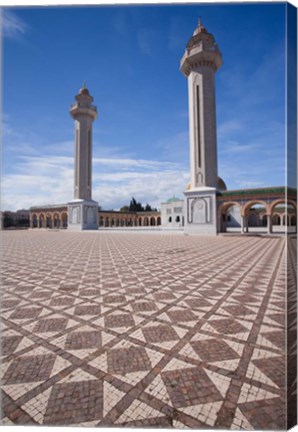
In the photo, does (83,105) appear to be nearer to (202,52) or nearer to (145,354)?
(202,52)

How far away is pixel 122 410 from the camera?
169 cm

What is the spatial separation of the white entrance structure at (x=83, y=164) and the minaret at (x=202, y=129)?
1459 cm

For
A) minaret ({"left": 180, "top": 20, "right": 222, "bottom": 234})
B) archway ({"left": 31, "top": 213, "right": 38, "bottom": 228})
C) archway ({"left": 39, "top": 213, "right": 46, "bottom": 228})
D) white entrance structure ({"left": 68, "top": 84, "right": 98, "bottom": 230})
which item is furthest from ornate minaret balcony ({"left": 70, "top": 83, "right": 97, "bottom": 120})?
archway ({"left": 31, "top": 213, "right": 38, "bottom": 228})

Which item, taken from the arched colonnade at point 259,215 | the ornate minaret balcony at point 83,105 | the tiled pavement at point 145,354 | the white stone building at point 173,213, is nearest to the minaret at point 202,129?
the arched colonnade at point 259,215

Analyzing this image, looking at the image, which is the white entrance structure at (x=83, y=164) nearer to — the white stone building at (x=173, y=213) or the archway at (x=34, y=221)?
→ the white stone building at (x=173, y=213)

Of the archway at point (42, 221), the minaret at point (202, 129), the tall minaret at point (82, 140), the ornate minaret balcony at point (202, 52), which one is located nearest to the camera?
the ornate minaret balcony at point (202, 52)

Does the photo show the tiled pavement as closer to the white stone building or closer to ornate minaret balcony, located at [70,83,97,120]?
ornate minaret balcony, located at [70,83,97,120]

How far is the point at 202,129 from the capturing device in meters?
20.3

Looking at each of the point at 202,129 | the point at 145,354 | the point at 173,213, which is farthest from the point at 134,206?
the point at 145,354

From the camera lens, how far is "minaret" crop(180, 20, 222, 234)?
1992 centimetres

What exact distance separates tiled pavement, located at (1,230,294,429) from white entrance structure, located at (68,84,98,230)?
26.1m

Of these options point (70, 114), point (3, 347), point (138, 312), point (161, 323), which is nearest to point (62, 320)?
point (3, 347)

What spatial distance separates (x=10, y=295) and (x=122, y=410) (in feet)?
11.3

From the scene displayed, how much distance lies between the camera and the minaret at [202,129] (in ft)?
65.4
